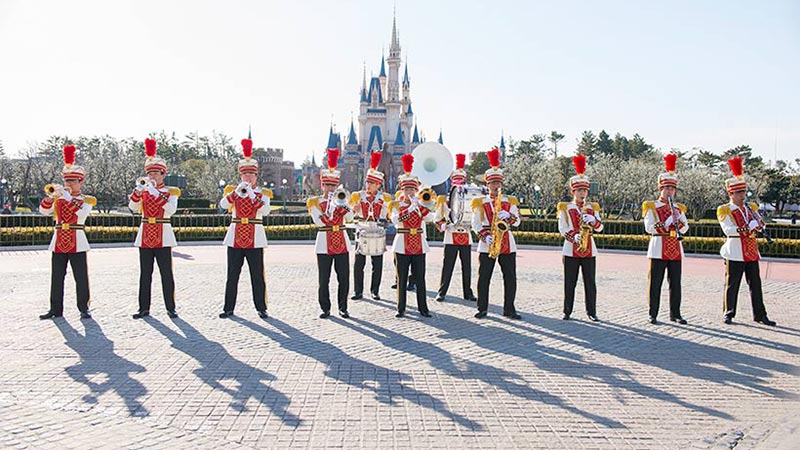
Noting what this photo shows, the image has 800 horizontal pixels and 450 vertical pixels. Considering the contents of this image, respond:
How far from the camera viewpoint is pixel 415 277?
9.71 meters

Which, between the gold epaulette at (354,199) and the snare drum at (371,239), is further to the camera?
the gold epaulette at (354,199)

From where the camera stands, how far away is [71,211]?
365 inches

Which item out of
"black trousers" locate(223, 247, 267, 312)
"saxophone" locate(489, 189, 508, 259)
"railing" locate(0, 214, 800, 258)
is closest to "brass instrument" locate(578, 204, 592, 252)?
"saxophone" locate(489, 189, 508, 259)

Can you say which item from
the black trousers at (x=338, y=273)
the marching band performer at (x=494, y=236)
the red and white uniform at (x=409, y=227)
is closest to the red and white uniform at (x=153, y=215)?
the black trousers at (x=338, y=273)

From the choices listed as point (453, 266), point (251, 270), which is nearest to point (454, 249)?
point (453, 266)

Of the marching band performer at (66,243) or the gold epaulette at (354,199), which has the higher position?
the gold epaulette at (354,199)

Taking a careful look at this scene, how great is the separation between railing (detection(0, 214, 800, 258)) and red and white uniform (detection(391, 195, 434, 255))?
38.4ft

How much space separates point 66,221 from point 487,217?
616cm

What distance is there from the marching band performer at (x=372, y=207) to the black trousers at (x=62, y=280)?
411 cm

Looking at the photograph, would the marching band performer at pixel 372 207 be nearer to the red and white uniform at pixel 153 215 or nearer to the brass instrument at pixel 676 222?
the red and white uniform at pixel 153 215

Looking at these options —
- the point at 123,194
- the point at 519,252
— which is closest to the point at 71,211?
the point at 519,252

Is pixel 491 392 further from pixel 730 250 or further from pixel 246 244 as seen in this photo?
pixel 730 250

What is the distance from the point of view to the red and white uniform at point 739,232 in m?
9.48

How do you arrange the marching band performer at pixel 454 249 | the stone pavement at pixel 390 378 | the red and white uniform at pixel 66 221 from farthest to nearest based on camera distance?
the marching band performer at pixel 454 249 < the red and white uniform at pixel 66 221 < the stone pavement at pixel 390 378
